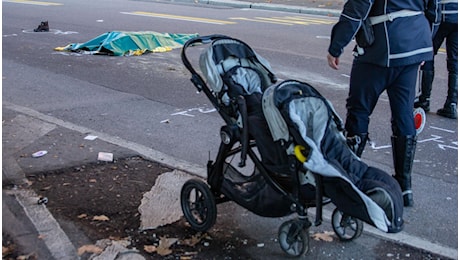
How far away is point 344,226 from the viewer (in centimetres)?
399

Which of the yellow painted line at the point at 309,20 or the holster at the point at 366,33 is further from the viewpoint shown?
the yellow painted line at the point at 309,20

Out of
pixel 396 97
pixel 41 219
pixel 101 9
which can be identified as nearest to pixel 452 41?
pixel 396 97

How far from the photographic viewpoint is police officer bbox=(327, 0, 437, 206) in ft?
13.8

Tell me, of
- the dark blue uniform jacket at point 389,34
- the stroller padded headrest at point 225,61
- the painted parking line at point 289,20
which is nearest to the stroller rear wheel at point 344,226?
the stroller padded headrest at point 225,61

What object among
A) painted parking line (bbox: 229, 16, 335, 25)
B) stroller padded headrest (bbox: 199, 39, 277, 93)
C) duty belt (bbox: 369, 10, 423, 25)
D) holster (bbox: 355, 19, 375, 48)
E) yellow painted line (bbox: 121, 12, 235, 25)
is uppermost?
duty belt (bbox: 369, 10, 423, 25)

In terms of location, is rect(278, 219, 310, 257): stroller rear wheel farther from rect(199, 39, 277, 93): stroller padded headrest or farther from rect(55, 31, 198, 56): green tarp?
rect(55, 31, 198, 56): green tarp

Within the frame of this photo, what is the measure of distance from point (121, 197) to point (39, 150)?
136 cm

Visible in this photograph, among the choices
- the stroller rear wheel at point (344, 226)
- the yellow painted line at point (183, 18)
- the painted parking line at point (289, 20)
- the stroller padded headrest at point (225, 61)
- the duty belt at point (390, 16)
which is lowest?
the stroller rear wheel at point (344, 226)

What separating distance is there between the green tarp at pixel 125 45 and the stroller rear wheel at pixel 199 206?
7125 millimetres

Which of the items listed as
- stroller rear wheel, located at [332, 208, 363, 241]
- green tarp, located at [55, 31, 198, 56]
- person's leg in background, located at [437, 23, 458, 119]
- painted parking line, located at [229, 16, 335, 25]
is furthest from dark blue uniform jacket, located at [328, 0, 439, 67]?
painted parking line, located at [229, 16, 335, 25]

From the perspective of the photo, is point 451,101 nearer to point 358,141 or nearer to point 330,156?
point 358,141

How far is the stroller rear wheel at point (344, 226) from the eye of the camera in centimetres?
395

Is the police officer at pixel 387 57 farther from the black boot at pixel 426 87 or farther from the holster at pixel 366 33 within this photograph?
the black boot at pixel 426 87

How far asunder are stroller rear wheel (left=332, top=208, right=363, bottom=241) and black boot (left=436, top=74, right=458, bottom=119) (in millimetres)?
3649
